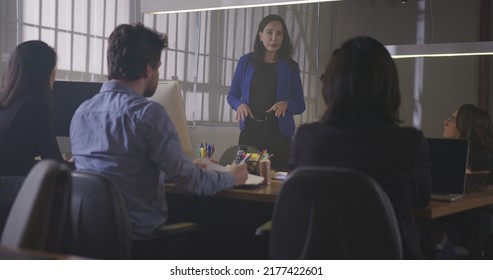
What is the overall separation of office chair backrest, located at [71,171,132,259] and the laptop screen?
1283 mm

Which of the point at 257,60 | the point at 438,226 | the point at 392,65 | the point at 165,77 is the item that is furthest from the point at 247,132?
the point at 392,65

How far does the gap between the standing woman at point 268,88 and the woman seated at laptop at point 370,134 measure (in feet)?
9.33

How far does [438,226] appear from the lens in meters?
3.03

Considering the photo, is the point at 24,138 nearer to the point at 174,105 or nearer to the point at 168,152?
the point at 174,105

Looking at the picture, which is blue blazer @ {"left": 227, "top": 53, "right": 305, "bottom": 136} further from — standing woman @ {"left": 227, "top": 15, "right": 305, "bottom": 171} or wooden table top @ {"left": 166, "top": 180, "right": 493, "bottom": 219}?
wooden table top @ {"left": 166, "top": 180, "right": 493, "bottom": 219}

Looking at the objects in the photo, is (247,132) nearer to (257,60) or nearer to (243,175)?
(257,60)

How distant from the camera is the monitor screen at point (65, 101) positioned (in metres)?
3.87

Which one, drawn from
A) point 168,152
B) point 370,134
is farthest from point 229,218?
point 370,134

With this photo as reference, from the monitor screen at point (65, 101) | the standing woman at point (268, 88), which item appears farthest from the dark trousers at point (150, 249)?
the standing woman at point (268, 88)

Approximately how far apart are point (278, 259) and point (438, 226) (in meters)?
1.20

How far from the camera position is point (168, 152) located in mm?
2402

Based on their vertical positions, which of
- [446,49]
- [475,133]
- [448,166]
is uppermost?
[446,49]

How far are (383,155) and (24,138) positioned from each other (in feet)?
5.46

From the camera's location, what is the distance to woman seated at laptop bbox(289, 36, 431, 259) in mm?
2055
